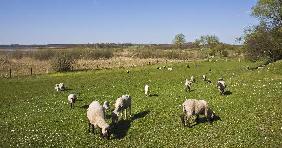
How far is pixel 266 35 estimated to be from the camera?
2712 inches

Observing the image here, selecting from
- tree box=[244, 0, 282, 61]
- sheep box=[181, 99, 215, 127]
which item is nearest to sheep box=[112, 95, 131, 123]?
sheep box=[181, 99, 215, 127]

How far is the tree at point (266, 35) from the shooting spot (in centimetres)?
6756

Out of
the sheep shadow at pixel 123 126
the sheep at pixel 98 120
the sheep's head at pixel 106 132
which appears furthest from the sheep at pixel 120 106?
the sheep's head at pixel 106 132

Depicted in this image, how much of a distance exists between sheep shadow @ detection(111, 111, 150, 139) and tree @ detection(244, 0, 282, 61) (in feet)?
141

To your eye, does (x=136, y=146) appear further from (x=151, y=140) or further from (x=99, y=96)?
(x=99, y=96)

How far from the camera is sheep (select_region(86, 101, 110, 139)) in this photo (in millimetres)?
25250

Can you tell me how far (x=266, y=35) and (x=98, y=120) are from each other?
50.3 m

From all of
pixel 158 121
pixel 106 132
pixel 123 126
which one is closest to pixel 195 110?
pixel 158 121

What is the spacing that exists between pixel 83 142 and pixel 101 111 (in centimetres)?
300

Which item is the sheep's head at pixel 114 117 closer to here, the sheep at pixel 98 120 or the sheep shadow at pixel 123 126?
the sheep shadow at pixel 123 126

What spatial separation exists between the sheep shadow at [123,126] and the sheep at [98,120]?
885 mm

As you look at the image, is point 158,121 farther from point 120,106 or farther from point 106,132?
point 106,132

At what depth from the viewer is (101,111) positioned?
27.4 metres

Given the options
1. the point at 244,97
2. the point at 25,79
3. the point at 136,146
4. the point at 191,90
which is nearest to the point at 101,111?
the point at 136,146
